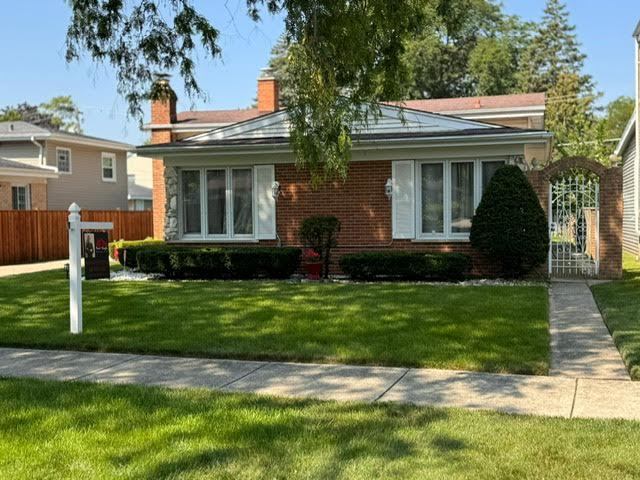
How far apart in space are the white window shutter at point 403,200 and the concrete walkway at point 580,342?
3.86 m

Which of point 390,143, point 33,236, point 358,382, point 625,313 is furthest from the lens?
point 33,236

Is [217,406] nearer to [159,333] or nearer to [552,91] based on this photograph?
[159,333]

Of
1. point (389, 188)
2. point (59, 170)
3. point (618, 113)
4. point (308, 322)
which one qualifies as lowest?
point (308, 322)

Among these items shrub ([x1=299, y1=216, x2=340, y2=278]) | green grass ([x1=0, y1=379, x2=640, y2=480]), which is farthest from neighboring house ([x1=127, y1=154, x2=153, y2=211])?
green grass ([x1=0, y1=379, x2=640, y2=480])

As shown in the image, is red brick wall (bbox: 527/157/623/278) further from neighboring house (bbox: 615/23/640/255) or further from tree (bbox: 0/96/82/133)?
tree (bbox: 0/96/82/133)

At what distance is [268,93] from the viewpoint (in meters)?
25.8

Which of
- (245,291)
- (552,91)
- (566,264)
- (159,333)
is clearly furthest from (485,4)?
(159,333)

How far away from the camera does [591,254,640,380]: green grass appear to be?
725 centimetres

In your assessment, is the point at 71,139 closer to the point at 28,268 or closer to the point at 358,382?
the point at 28,268

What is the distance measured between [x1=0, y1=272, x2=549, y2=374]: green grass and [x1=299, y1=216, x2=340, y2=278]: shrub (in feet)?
5.47

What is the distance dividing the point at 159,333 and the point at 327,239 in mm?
6476

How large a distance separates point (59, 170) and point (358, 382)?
88.8ft

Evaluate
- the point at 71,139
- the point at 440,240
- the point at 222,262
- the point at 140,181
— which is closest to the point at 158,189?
the point at 71,139

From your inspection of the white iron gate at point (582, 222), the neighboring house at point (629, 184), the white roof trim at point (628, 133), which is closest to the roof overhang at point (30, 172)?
the white iron gate at point (582, 222)
